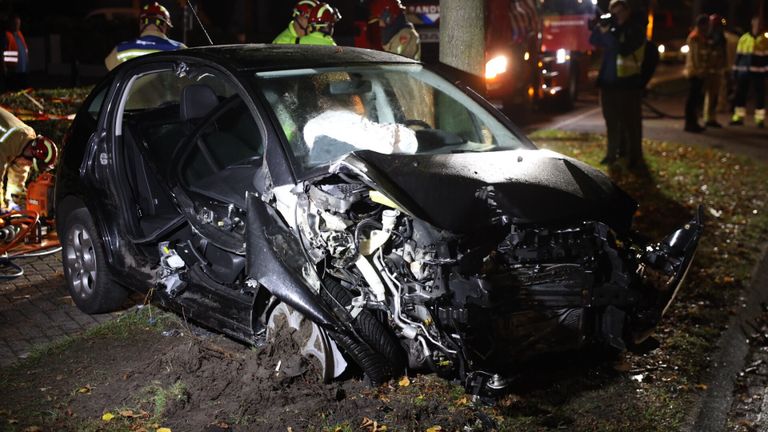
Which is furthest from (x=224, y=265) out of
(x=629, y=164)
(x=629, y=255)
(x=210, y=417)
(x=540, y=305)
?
(x=629, y=164)

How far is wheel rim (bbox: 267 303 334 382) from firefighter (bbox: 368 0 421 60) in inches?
212

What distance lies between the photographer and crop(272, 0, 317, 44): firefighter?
8703 millimetres

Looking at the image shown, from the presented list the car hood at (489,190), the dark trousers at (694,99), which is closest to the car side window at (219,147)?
the car hood at (489,190)

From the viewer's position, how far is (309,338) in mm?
4516

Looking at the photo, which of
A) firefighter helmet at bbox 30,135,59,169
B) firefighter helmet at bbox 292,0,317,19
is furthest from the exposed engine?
firefighter helmet at bbox 292,0,317,19

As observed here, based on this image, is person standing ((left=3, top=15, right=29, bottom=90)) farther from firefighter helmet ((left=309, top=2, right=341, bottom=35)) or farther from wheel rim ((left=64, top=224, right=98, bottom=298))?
wheel rim ((left=64, top=224, right=98, bottom=298))

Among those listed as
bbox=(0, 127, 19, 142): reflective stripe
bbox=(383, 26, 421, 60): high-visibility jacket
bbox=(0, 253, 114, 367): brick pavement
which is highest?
bbox=(383, 26, 421, 60): high-visibility jacket

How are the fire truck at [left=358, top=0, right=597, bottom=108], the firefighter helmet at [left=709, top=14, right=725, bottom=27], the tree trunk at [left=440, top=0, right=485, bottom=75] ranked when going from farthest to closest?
the firefighter helmet at [left=709, top=14, right=725, bottom=27], the fire truck at [left=358, top=0, right=597, bottom=108], the tree trunk at [left=440, top=0, right=485, bottom=75]

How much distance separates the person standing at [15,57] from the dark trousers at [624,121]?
10.9 meters

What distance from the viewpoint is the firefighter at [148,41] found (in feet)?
26.7

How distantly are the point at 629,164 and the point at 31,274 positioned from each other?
287 inches

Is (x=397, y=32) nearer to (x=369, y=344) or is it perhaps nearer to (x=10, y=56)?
(x=369, y=344)

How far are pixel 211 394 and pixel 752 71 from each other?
13906 mm

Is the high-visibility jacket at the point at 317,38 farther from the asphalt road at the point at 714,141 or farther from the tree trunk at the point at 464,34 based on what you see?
the asphalt road at the point at 714,141
